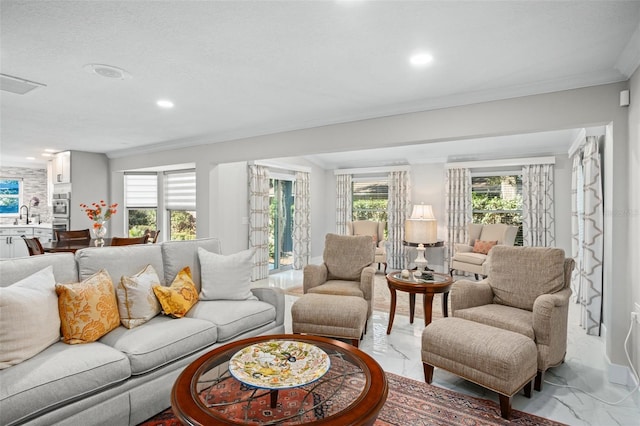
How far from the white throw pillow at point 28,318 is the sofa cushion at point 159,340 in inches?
13.1

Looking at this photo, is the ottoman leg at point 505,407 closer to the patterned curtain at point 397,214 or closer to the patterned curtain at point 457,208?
the patterned curtain at point 457,208

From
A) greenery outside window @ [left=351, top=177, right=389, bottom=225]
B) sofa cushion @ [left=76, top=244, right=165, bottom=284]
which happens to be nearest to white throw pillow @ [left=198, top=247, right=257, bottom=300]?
sofa cushion @ [left=76, top=244, right=165, bottom=284]

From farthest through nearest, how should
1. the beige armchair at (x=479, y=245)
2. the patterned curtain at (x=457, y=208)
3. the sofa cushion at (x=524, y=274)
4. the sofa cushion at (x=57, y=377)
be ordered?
the patterned curtain at (x=457, y=208)
the beige armchair at (x=479, y=245)
the sofa cushion at (x=524, y=274)
the sofa cushion at (x=57, y=377)

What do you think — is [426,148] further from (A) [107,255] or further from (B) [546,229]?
(A) [107,255]

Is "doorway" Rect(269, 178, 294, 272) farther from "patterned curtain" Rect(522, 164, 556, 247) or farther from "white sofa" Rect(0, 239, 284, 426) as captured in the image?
"patterned curtain" Rect(522, 164, 556, 247)

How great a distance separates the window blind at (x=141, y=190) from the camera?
7074mm

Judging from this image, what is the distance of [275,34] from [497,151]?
18.4ft

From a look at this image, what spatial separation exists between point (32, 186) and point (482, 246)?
9949 mm

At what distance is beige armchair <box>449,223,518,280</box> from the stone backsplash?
29.6 ft

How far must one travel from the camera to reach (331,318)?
3.05m

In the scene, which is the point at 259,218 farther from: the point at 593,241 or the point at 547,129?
the point at 593,241

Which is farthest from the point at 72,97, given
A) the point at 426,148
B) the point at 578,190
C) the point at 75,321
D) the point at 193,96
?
the point at 578,190

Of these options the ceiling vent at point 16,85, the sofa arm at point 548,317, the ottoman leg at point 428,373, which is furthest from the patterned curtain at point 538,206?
the ceiling vent at point 16,85

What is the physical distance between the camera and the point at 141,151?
6398mm
